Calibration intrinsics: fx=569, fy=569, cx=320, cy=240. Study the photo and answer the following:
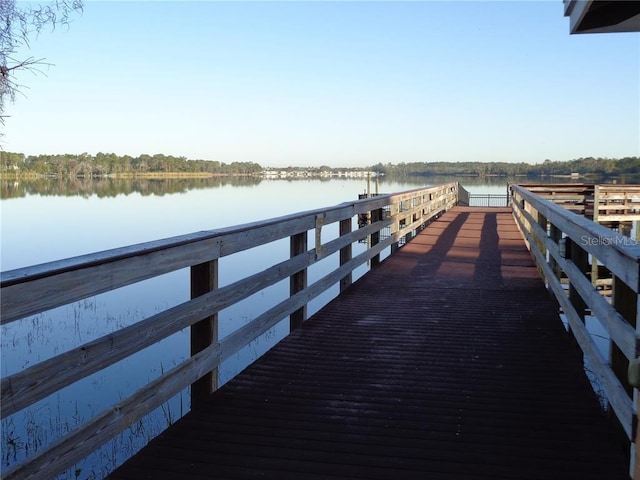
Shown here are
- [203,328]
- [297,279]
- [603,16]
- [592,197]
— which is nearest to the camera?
[203,328]

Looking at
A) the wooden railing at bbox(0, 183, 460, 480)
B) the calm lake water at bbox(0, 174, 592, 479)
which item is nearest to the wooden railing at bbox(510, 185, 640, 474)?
the wooden railing at bbox(0, 183, 460, 480)

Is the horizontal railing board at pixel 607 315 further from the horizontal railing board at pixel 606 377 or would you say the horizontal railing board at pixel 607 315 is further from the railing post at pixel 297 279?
the railing post at pixel 297 279

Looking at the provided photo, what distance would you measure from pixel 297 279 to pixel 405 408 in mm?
2103

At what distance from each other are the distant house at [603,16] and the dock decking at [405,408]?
2.89 m

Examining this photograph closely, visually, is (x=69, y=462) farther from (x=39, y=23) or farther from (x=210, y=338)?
(x=39, y=23)

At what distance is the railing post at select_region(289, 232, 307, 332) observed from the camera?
519 centimetres

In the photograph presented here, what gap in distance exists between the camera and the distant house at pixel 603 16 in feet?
17.1

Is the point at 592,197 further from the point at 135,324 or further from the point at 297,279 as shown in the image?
the point at 135,324

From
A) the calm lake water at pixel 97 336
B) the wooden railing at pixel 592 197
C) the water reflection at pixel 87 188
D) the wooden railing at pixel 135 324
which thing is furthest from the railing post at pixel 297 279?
the water reflection at pixel 87 188

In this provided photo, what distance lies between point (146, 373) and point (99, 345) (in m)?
6.09

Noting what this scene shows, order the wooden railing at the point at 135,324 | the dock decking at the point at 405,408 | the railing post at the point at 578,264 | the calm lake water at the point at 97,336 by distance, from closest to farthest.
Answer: the wooden railing at the point at 135,324, the dock decking at the point at 405,408, the railing post at the point at 578,264, the calm lake water at the point at 97,336

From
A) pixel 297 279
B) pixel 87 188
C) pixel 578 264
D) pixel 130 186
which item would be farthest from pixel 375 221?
pixel 130 186

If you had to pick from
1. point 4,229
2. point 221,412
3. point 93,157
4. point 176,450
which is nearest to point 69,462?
point 176,450

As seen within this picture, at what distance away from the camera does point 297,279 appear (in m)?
5.22
